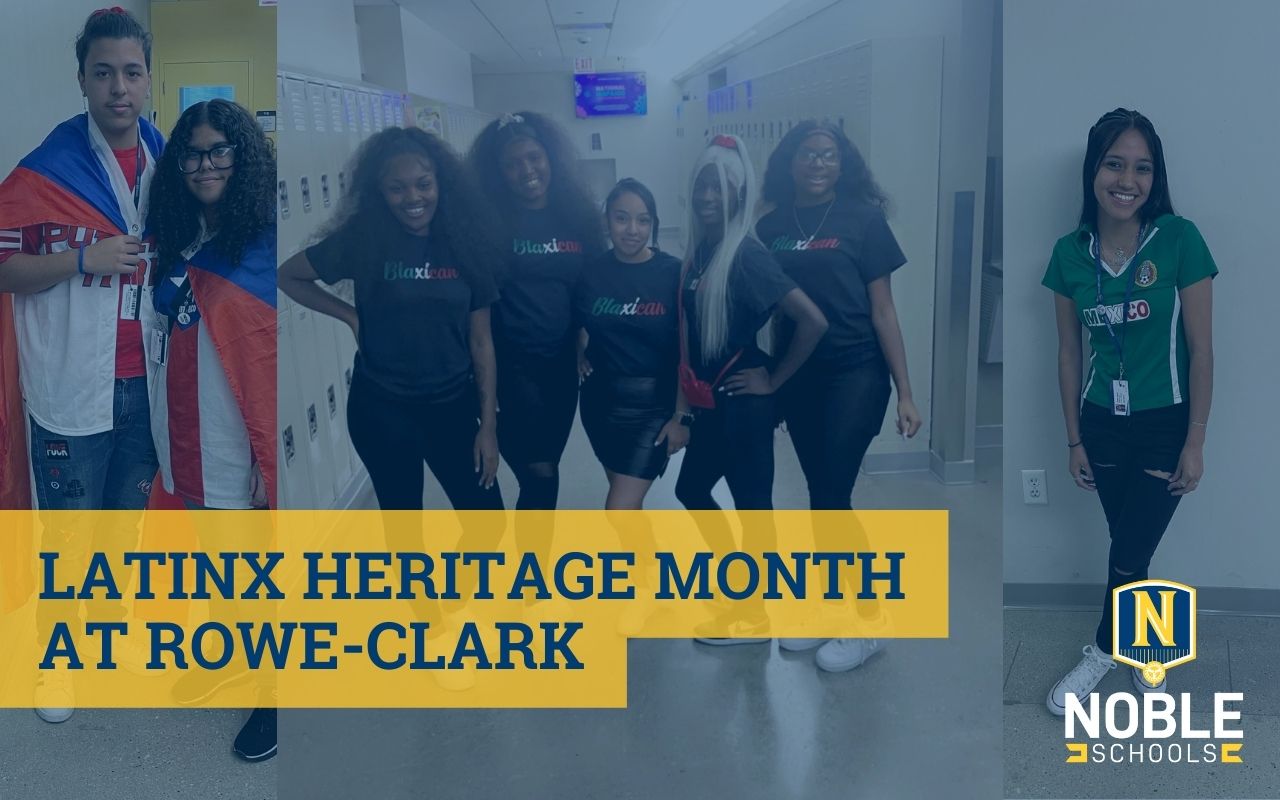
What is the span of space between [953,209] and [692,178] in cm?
50

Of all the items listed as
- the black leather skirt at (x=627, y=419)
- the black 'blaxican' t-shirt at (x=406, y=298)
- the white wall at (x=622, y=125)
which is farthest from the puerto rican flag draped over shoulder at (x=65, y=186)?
the black leather skirt at (x=627, y=419)

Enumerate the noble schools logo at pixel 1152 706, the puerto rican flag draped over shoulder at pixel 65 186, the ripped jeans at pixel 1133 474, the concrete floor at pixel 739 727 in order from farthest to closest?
the ripped jeans at pixel 1133 474 < the noble schools logo at pixel 1152 706 < the puerto rican flag draped over shoulder at pixel 65 186 < the concrete floor at pixel 739 727

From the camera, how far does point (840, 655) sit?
6.49 feet

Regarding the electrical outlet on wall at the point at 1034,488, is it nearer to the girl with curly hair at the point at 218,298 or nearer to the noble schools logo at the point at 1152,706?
the noble schools logo at the point at 1152,706

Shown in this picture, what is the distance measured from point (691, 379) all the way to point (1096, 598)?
160 cm

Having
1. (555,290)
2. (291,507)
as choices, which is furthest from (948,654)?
(291,507)

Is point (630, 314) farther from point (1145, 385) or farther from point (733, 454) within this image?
point (1145, 385)

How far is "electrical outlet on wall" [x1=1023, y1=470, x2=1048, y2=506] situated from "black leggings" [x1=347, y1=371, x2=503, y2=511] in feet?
4.95

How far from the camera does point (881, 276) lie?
1.81 metres

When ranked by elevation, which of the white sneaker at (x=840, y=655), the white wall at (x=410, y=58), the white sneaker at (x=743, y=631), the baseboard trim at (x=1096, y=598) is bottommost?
the baseboard trim at (x=1096, y=598)

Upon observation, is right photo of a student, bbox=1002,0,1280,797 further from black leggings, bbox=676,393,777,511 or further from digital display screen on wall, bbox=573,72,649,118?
digital display screen on wall, bbox=573,72,649,118

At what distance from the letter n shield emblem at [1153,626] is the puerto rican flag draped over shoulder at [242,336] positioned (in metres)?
1.97

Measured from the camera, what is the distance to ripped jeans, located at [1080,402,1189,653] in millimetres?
2293

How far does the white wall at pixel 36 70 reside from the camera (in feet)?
6.83
